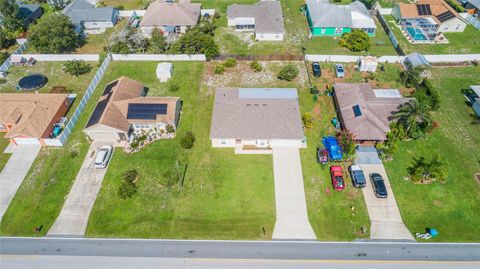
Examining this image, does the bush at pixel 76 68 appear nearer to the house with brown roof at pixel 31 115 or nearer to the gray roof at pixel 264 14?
the house with brown roof at pixel 31 115

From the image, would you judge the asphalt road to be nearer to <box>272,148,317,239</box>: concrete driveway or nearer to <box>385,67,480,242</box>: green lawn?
<box>272,148,317,239</box>: concrete driveway

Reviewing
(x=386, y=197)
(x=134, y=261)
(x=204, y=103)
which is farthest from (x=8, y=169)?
(x=386, y=197)

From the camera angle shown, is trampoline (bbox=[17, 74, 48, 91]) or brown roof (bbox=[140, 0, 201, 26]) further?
brown roof (bbox=[140, 0, 201, 26])

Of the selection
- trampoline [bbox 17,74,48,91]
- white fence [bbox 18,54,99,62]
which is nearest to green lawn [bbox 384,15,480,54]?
white fence [bbox 18,54,99,62]

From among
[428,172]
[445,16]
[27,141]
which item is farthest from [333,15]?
[27,141]

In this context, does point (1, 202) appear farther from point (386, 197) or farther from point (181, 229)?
point (386, 197)

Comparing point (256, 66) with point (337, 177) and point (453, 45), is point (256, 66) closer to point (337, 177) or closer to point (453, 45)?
point (337, 177)

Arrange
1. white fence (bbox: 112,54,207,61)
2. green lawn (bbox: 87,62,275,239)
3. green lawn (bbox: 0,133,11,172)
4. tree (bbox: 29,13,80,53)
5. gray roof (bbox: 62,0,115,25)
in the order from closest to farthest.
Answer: green lawn (bbox: 87,62,275,239)
green lawn (bbox: 0,133,11,172)
tree (bbox: 29,13,80,53)
white fence (bbox: 112,54,207,61)
gray roof (bbox: 62,0,115,25)
